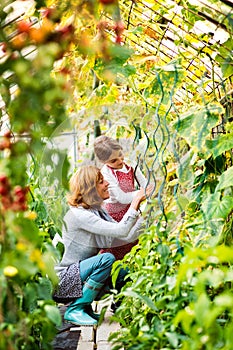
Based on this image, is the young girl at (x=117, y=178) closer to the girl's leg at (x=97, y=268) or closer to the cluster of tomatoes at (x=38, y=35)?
the girl's leg at (x=97, y=268)

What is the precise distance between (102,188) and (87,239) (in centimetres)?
29

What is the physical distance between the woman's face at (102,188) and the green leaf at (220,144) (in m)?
1.15

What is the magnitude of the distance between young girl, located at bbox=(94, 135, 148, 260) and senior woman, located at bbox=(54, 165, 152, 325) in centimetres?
12

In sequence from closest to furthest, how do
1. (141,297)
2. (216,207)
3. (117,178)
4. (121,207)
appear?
(141,297), (216,207), (117,178), (121,207)

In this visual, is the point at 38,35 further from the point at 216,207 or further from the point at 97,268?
the point at 97,268

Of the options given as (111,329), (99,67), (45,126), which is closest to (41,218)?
(111,329)

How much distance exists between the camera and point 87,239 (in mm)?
3764

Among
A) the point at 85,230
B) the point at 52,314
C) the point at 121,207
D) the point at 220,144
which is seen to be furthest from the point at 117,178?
the point at 52,314

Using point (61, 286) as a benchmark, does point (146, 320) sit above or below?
above

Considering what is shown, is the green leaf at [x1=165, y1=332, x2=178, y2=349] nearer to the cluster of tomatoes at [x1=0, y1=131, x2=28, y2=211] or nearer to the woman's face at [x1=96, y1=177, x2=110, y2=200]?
the cluster of tomatoes at [x1=0, y1=131, x2=28, y2=211]

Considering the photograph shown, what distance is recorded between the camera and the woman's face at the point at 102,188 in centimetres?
374

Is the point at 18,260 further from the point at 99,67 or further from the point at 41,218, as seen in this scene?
the point at 41,218

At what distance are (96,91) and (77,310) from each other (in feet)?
3.71

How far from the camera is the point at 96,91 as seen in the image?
11.2 feet
